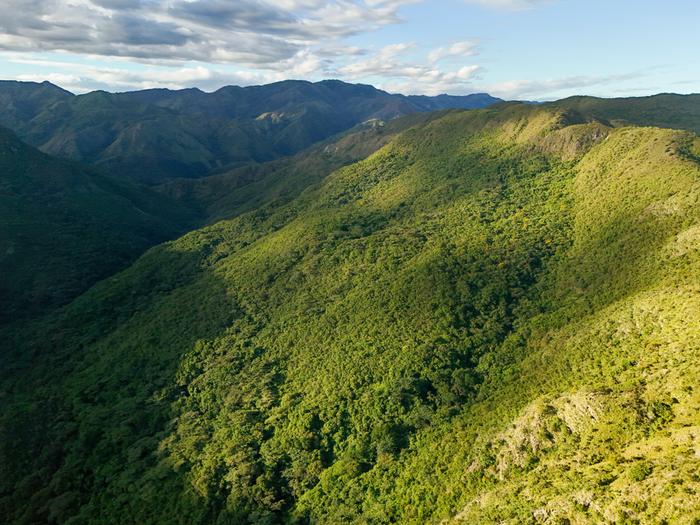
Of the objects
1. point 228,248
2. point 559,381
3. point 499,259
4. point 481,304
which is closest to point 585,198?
point 499,259

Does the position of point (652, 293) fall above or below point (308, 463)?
above

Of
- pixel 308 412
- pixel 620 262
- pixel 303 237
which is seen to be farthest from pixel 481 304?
pixel 303 237

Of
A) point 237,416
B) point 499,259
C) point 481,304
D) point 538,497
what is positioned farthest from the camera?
point 499,259

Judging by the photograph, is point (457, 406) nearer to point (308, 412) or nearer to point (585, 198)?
point (308, 412)

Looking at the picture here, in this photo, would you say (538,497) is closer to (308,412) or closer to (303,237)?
(308,412)

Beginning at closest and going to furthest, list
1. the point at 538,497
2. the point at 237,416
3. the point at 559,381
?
1. the point at 538,497
2. the point at 559,381
3. the point at 237,416

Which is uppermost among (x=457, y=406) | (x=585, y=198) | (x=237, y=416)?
(x=585, y=198)

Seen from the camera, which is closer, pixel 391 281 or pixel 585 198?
pixel 391 281
